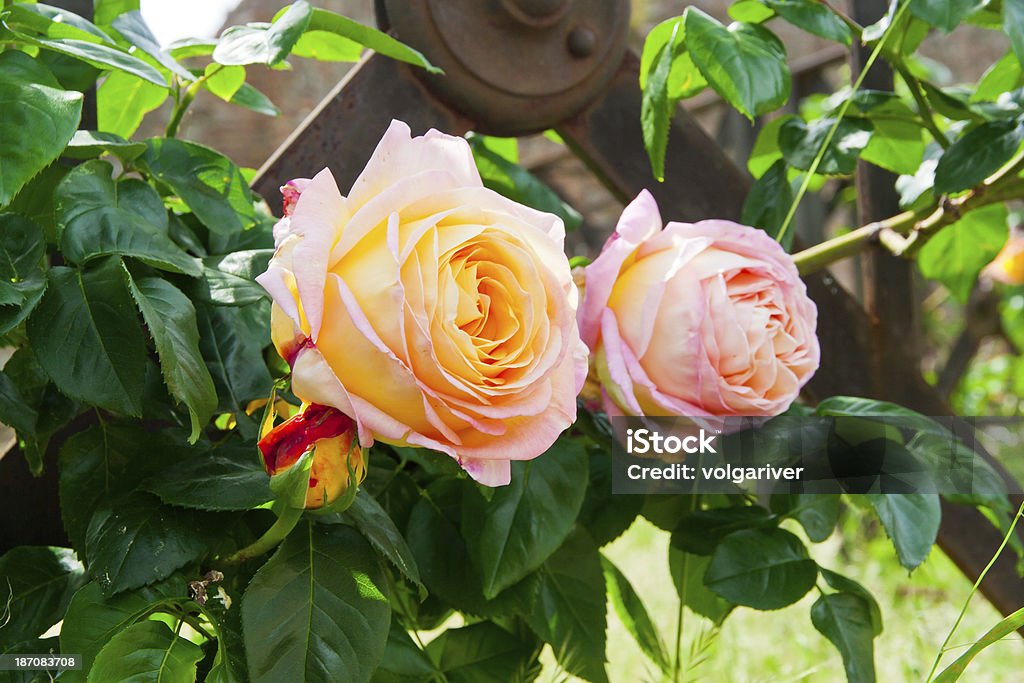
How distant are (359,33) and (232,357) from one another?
174 millimetres

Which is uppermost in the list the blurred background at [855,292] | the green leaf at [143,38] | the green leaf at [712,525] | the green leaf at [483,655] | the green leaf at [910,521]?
the green leaf at [143,38]

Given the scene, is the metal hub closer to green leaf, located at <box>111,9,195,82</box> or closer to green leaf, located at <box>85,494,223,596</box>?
green leaf, located at <box>111,9,195,82</box>

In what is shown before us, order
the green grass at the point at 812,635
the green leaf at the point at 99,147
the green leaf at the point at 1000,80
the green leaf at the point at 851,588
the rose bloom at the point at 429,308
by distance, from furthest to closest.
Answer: the green grass at the point at 812,635
the green leaf at the point at 1000,80
the green leaf at the point at 851,588
the green leaf at the point at 99,147
the rose bloom at the point at 429,308

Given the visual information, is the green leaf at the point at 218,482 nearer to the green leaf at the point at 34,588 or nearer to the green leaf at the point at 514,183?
the green leaf at the point at 34,588

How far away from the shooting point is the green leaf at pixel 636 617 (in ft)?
1.95

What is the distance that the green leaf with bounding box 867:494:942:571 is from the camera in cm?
47

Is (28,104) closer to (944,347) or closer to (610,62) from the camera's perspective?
(610,62)

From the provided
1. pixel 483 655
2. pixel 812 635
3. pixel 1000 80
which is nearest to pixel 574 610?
pixel 483 655

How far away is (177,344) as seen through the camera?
1.18 feet

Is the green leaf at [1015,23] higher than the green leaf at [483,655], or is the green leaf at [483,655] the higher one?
the green leaf at [1015,23]

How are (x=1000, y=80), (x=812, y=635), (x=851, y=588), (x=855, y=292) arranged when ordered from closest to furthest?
(x=851, y=588)
(x=1000, y=80)
(x=812, y=635)
(x=855, y=292)

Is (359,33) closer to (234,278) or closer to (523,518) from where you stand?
(234,278)

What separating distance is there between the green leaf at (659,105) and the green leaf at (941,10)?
0.13m

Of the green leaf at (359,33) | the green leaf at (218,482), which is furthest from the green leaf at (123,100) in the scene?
the green leaf at (218,482)
